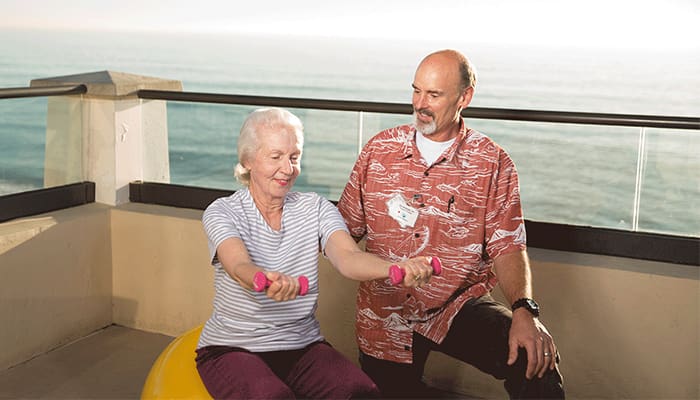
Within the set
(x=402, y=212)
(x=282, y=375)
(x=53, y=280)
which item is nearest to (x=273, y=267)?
(x=282, y=375)

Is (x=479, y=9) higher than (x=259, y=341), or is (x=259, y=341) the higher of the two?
(x=479, y=9)

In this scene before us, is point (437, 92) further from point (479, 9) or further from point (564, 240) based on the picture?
point (479, 9)

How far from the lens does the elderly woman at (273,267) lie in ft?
7.79

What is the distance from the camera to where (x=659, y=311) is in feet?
10.6

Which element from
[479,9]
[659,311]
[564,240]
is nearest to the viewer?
[659,311]

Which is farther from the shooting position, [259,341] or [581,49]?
[581,49]

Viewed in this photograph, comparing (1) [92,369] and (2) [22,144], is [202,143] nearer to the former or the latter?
(2) [22,144]

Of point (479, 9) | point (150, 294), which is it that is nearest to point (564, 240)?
point (150, 294)

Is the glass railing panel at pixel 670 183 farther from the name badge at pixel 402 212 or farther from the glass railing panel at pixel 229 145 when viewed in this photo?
the glass railing panel at pixel 229 145

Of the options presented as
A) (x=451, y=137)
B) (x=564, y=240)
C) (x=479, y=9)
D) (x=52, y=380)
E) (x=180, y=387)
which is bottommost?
(x=52, y=380)

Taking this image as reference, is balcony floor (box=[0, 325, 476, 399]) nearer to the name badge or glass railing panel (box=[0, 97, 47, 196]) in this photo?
glass railing panel (box=[0, 97, 47, 196])

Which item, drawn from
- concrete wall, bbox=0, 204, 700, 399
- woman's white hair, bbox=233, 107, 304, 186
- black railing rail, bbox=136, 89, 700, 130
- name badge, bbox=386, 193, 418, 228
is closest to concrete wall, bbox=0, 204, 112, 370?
concrete wall, bbox=0, 204, 700, 399

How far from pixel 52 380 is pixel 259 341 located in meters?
1.57

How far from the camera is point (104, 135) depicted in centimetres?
423
